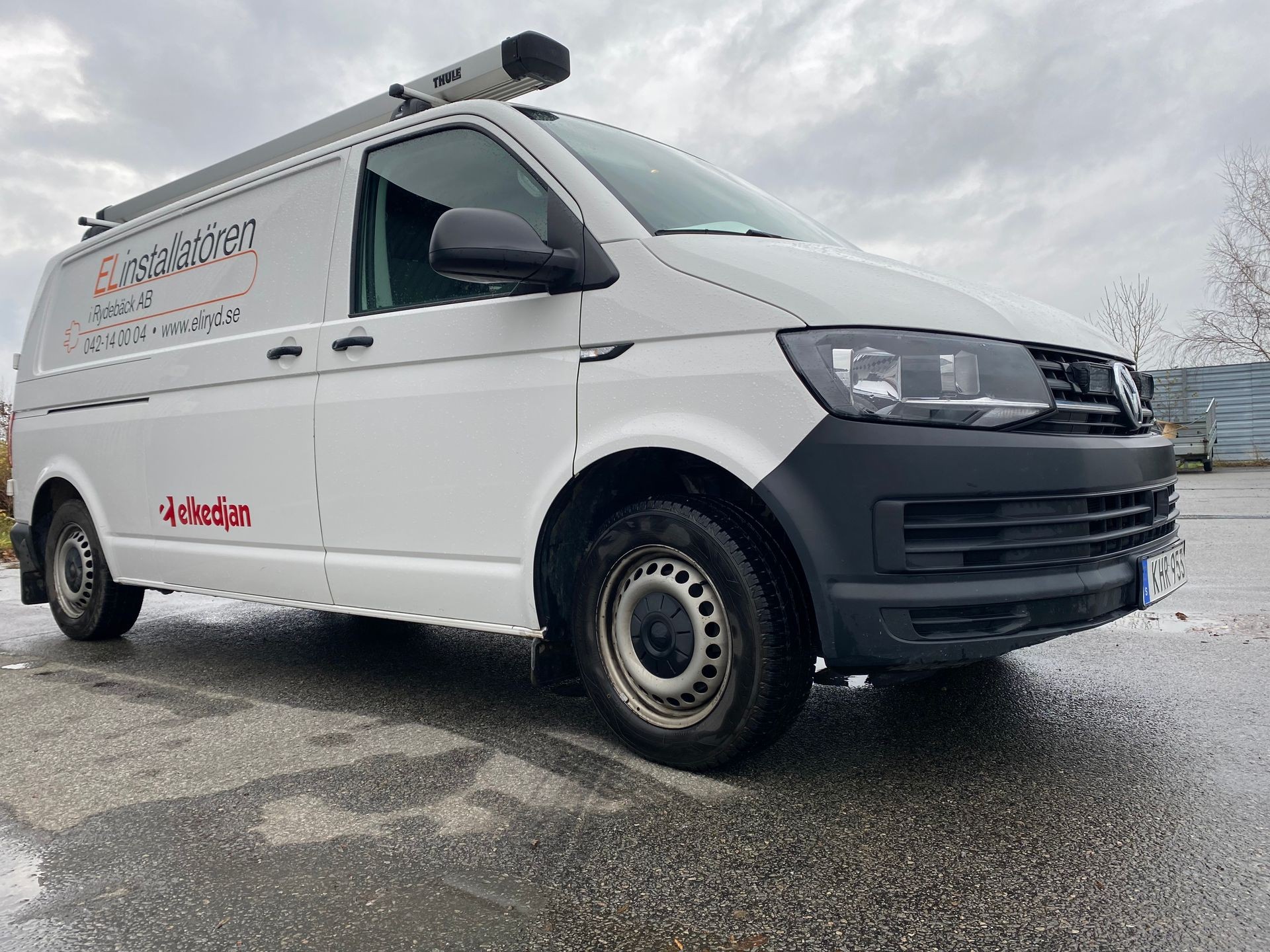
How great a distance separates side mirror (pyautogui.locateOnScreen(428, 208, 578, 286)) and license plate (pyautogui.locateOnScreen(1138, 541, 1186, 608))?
1840 mm

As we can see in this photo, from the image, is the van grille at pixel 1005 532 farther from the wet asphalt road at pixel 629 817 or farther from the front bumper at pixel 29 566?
the front bumper at pixel 29 566

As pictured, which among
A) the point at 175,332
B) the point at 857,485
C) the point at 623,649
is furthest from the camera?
the point at 175,332

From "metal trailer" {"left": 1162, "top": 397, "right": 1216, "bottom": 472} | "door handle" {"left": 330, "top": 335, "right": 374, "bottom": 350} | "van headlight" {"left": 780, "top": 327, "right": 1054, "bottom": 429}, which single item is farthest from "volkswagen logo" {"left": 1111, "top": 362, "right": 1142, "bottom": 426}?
"metal trailer" {"left": 1162, "top": 397, "right": 1216, "bottom": 472}

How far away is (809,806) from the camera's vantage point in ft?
8.29

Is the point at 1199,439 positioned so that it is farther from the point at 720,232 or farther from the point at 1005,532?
the point at 1005,532

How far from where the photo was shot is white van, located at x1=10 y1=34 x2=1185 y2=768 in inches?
95.3

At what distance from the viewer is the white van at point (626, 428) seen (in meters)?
2.42

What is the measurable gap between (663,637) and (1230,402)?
80.2 feet

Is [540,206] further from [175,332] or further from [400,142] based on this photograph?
[175,332]

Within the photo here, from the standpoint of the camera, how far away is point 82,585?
17.0 feet

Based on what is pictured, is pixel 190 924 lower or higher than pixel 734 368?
lower

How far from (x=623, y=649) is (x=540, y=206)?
142cm

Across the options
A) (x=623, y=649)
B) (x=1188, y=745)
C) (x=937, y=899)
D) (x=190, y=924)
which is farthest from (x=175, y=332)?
(x=1188, y=745)

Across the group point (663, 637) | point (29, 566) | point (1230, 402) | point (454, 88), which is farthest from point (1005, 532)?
point (1230, 402)
